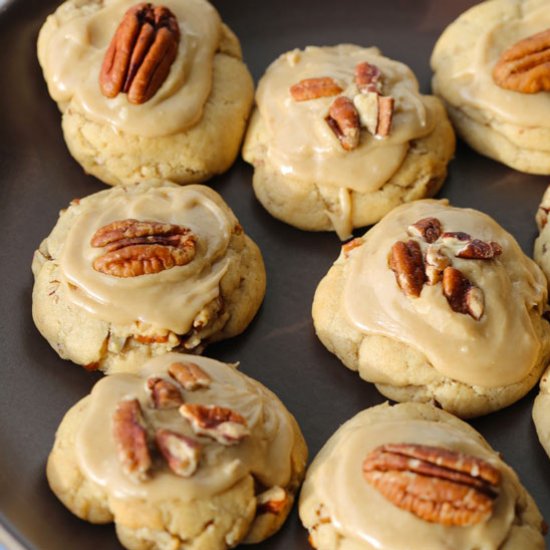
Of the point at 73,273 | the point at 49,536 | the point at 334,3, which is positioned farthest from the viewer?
Answer: the point at 334,3

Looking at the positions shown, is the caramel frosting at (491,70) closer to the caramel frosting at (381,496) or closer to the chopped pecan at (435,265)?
the chopped pecan at (435,265)

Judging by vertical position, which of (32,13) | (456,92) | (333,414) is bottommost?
(333,414)

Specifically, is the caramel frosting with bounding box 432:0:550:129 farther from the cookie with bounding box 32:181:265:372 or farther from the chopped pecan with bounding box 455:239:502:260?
the cookie with bounding box 32:181:265:372

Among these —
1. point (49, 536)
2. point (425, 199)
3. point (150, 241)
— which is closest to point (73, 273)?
point (150, 241)

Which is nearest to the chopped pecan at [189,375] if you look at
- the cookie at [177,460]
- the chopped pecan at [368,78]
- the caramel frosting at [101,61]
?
the cookie at [177,460]

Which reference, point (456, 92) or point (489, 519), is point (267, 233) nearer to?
point (456, 92)

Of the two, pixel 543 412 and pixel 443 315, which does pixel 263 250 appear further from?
pixel 543 412

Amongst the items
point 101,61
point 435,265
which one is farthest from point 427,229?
point 101,61
